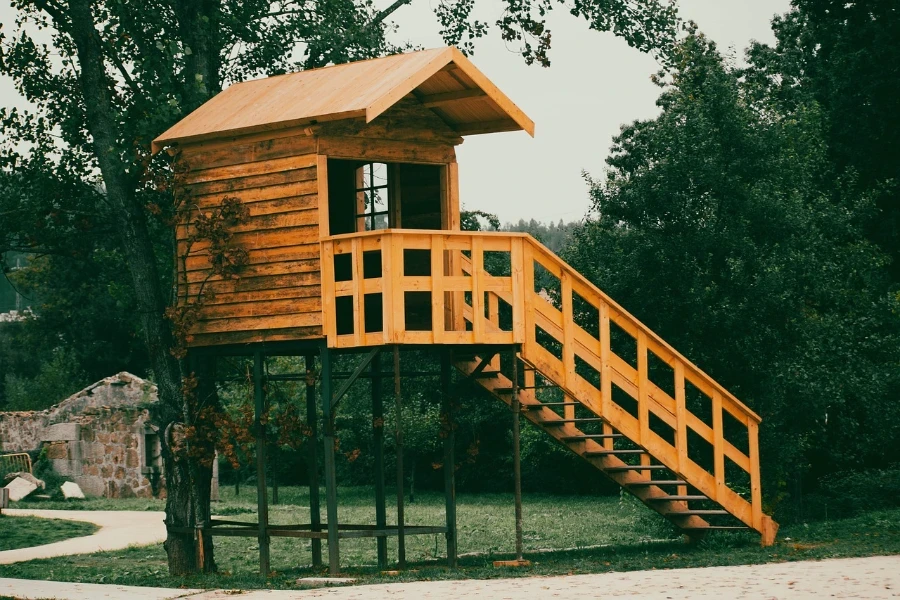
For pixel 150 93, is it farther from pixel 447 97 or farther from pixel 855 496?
pixel 855 496

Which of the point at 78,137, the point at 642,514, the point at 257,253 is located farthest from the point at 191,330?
the point at 642,514

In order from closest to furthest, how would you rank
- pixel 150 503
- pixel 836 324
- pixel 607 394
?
pixel 607 394 < pixel 836 324 < pixel 150 503

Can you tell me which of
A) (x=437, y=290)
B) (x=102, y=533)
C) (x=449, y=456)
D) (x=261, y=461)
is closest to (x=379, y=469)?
(x=449, y=456)

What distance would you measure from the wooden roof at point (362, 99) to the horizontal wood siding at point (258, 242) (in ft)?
0.89

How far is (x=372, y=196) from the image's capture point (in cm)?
1706

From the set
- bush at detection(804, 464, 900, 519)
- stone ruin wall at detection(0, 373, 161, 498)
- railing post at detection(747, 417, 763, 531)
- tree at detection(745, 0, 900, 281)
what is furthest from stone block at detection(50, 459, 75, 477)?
railing post at detection(747, 417, 763, 531)

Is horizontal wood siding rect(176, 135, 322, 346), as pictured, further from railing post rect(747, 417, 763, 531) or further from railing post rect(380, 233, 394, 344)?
railing post rect(747, 417, 763, 531)

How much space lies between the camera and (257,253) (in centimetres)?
1542

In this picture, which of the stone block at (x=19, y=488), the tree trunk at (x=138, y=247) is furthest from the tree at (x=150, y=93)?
the stone block at (x=19, y=488)

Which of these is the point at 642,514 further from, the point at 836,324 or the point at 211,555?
the point at 211,555

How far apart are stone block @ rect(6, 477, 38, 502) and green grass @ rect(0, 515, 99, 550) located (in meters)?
5.23

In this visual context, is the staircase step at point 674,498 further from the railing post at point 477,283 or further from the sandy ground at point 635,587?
the railing post at point 477,283

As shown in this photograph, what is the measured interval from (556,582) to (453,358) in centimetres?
495

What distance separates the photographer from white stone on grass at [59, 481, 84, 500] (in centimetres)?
3069
